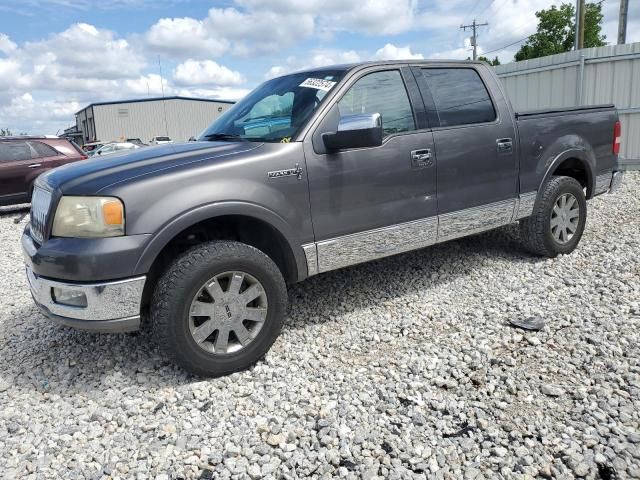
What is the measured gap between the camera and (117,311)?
2.93 meters

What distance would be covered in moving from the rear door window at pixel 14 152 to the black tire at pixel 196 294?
9.43m

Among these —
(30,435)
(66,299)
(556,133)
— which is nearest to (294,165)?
(66,299)

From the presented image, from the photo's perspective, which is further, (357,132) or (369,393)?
(357,132)

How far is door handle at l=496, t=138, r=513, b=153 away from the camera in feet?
14.6

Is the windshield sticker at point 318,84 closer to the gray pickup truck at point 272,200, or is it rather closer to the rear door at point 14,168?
the gray pickup truck at point 272,200

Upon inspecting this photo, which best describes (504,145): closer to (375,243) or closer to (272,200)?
(375,243)

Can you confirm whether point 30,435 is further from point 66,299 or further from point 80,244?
point 80,244

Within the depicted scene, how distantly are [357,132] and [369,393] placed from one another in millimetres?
1590

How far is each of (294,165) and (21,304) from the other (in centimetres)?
319

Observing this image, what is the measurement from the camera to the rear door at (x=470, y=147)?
13.5 feet

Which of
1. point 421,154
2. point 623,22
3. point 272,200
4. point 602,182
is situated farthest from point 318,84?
point 623,22

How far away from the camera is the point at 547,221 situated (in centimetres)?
500

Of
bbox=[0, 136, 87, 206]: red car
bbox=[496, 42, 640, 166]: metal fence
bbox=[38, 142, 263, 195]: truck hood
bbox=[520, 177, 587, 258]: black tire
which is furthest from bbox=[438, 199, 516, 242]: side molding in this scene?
bbox=[0, 136, 87, 206]: red car

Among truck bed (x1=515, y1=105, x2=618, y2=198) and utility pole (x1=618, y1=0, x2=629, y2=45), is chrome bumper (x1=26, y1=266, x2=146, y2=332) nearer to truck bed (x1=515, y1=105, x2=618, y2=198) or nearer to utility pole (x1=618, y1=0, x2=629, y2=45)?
truck bed (x1=515, y1=105, x2=618, y2=198)
